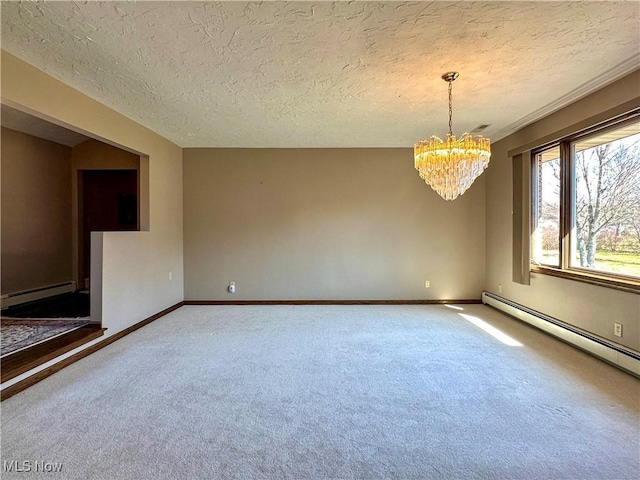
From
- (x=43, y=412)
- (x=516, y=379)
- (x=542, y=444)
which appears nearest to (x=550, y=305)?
(x=516, y=379)

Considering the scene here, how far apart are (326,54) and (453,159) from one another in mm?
1411

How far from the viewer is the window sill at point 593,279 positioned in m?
2.63

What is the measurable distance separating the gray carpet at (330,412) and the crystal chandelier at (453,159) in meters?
1.68

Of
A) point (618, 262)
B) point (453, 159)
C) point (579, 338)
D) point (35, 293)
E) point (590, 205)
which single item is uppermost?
point (453, 159)

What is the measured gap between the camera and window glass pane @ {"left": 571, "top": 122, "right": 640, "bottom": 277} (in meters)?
2.74

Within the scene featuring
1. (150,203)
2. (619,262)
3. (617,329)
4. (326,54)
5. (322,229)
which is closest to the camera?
(326,54)

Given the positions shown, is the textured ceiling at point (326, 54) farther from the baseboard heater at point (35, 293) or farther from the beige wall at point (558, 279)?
the baseboard heater at point (35, 293)

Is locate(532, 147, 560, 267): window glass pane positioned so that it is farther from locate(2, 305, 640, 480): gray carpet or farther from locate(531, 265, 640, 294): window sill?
locate(2, 305, 640, 480): gray carpet

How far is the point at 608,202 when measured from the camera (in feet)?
9.72

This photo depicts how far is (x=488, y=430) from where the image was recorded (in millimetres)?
1833

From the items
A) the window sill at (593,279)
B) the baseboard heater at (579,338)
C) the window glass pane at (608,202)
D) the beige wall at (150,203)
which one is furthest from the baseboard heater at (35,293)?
the window glass pane at (608,202)

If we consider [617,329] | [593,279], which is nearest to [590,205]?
[593,279]

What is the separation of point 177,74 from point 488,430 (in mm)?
3512

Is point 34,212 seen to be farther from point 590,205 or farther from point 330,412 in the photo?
point 590,205
